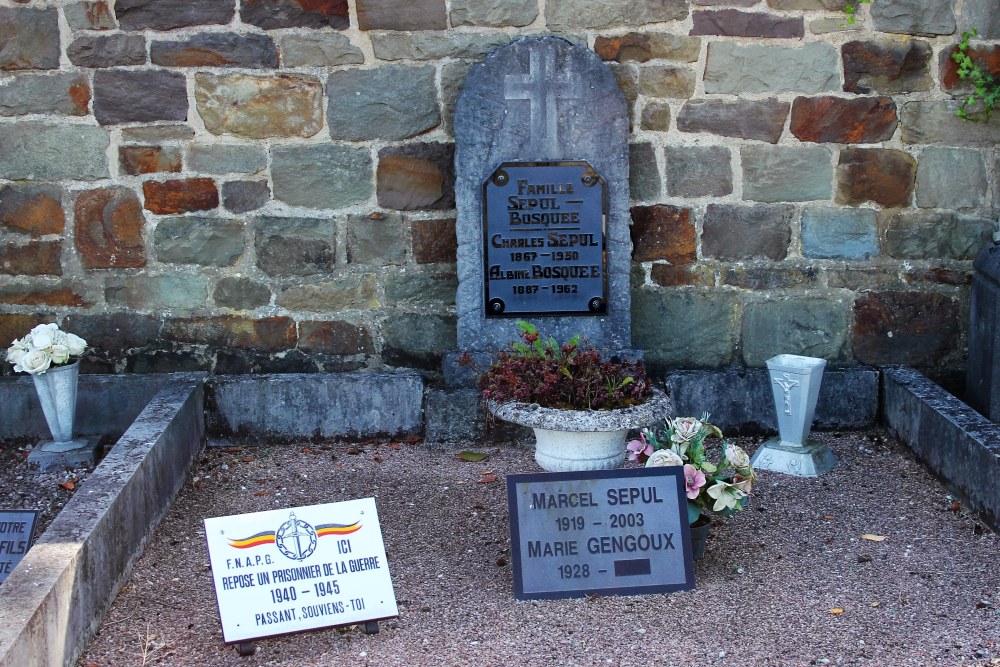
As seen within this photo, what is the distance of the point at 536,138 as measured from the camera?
451 centimetres

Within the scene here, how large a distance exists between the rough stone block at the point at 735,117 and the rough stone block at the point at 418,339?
4.34 ft

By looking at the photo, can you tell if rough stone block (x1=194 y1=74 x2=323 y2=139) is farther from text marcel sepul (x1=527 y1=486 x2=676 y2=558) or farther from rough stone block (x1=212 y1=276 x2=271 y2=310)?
text marcel sepul (x1=527 y1=486 x2=676 y2=558)

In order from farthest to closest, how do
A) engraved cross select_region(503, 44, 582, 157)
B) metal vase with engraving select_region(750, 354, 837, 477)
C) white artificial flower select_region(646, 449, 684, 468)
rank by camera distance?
engraved cross select_region(503, 44, 582, 157)
metal vase with engraving select_region(750, 354, 837, 477)
white artificial flower select_region(646, 449, 684, 468)

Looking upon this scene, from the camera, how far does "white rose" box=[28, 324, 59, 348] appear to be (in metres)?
4.29

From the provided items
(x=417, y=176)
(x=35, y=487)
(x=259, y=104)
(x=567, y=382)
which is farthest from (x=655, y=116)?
(x=35, y=487)

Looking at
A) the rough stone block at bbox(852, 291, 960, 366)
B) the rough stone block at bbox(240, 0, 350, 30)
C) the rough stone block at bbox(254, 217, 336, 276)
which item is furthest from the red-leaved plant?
the rough stone block at bbox(240, 0, 350, 30)

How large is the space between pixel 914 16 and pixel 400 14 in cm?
213

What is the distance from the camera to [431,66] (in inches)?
181

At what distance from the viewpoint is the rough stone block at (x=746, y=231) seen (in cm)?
472

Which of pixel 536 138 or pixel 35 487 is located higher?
pixel 536 138

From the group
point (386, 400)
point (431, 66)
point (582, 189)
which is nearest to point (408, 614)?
point (386, 400)

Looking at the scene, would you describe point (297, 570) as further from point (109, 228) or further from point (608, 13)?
point (608, 13)

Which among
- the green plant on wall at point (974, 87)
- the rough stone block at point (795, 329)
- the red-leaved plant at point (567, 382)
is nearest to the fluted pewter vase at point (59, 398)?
the red-leaved plant at point (567, 382)

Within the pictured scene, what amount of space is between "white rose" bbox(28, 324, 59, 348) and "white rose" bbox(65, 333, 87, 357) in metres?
0.06
